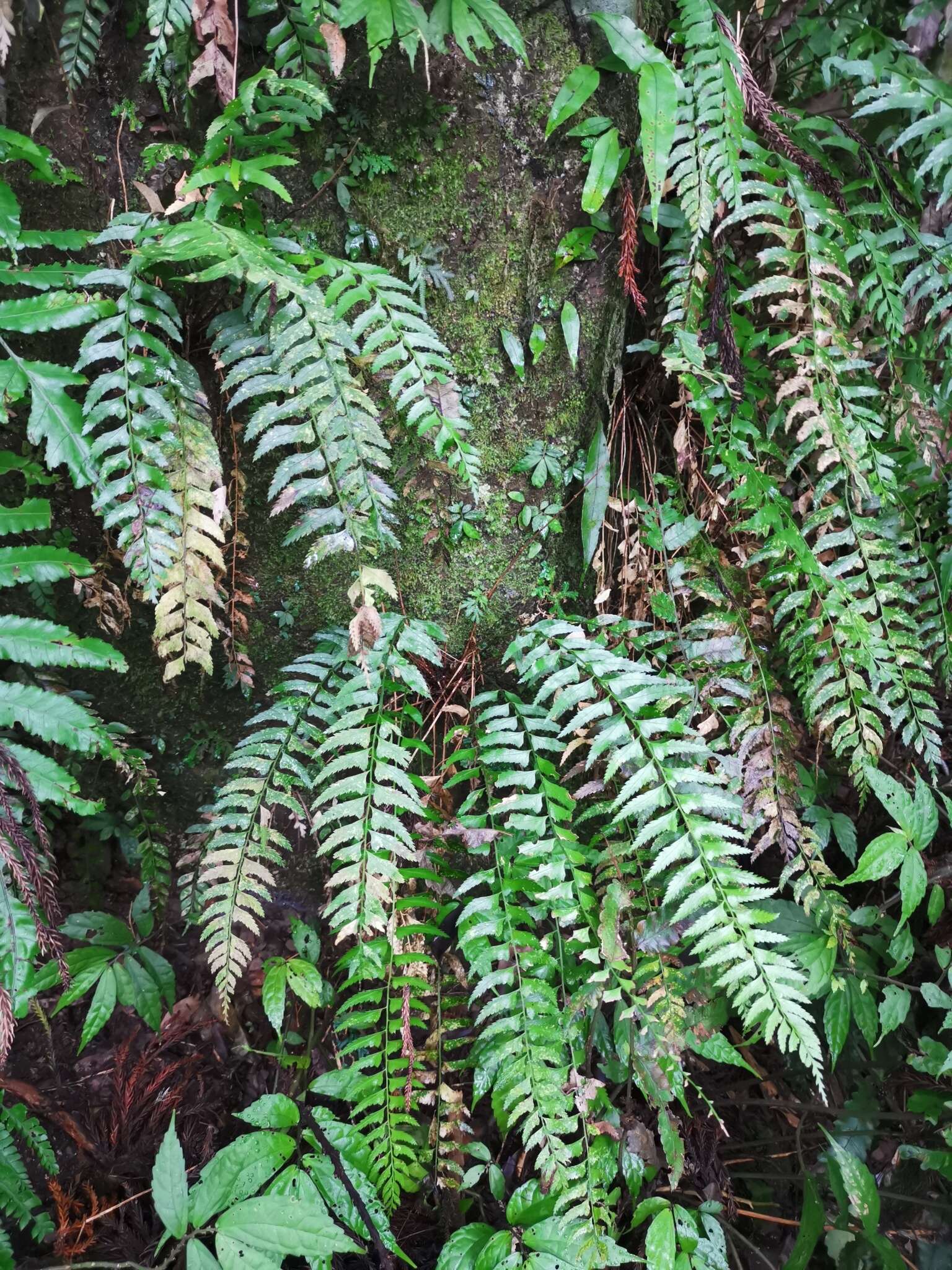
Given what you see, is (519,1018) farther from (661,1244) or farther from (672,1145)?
(661,1244)

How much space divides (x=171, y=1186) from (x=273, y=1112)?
0.90 feet

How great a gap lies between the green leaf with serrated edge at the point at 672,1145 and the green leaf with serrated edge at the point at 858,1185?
1.32ft

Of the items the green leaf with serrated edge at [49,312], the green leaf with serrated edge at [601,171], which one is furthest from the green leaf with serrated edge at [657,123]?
the green leaf with serrated edge at [49,312]

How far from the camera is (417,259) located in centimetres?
188

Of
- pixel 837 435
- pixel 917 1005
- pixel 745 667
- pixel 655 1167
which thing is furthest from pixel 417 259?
pixel 917 1005

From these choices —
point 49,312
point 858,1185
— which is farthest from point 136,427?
point 858,1185

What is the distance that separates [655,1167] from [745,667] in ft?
4.13

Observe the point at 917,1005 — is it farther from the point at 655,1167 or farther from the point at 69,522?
the point at 69,522

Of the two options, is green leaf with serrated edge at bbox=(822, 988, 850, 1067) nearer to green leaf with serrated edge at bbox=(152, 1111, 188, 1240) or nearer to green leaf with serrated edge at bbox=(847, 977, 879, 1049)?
green leaf with serrated edge at bbox=(847, 977, 879, 1049)

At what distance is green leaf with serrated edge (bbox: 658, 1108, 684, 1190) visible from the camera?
1.73 meters

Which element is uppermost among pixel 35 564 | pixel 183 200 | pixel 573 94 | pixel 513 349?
pixel 573 94

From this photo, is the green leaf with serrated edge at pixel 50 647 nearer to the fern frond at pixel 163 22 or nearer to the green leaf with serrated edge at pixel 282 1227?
the green leaf with serrated edge at pixel 282 1227

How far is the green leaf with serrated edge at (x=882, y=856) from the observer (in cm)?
180

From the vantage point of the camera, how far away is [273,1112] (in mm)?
1731
